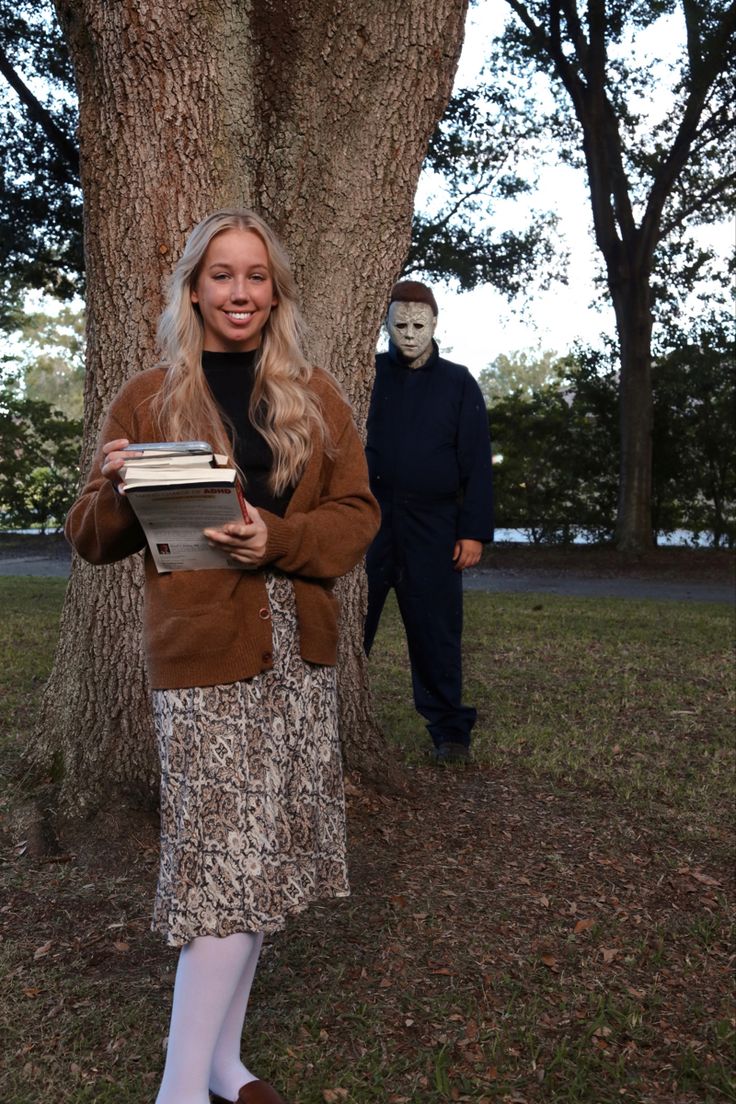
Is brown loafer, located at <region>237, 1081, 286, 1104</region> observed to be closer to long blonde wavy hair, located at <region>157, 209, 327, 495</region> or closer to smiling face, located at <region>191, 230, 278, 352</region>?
long blonde wavy hair, located at <region>157, 209, 327, 495</region>

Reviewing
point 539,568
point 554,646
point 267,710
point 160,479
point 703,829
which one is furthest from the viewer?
point 539,568

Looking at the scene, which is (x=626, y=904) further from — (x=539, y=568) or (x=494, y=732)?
(x=539, y=568)

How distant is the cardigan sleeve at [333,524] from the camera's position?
282 centimetres

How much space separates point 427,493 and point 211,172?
6.20 ft

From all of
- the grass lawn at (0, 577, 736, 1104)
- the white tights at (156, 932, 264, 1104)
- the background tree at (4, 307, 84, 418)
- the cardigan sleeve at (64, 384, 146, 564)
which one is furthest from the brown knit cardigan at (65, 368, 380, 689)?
the background tree at (4, 307, 84, 418)

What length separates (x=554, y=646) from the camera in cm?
971

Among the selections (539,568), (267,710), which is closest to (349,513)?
(267,710)

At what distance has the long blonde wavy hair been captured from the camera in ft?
9.35

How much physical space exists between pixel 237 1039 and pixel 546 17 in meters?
18.3

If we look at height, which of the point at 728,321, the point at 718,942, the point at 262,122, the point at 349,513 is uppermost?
the point at 728,321

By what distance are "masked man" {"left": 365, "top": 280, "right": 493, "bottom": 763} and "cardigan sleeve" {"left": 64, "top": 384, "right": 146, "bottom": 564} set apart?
9.90 ft

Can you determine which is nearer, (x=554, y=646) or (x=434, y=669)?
(x=434, y=669)

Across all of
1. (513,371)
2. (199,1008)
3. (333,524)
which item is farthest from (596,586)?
(513,371)

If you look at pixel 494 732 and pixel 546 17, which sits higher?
pixel 546 17
